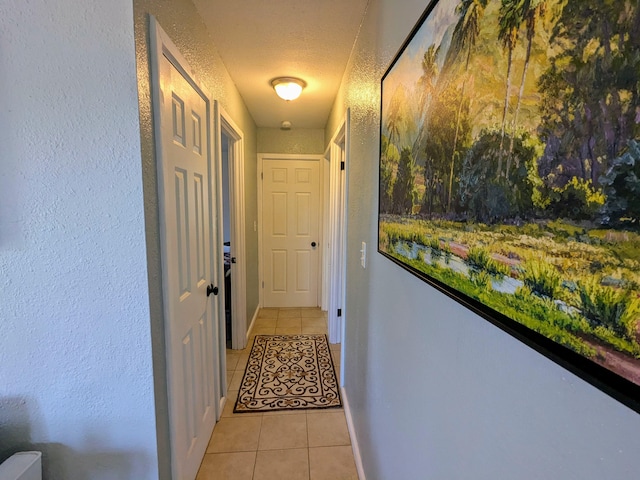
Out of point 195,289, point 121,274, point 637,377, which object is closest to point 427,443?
point 637,377

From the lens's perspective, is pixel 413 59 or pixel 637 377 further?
pixel 413 59

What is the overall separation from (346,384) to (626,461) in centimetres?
193

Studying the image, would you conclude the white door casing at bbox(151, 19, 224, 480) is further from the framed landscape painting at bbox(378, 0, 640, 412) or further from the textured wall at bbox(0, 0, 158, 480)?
the framed landscape painting at bbox(378, 0, 640, 412)

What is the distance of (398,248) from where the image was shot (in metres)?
0.99

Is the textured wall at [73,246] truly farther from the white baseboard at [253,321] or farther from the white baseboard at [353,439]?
the white baseboard at [253,321]

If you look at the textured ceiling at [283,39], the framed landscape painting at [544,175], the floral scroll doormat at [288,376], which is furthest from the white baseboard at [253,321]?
the framed landscape painting at [544,175]

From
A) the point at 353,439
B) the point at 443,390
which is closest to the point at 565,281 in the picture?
the point at 443,390

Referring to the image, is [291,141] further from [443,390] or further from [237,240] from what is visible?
[443,390]

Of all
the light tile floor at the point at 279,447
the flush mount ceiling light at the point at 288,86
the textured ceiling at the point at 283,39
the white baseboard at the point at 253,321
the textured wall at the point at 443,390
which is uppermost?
the textured ceiling at the point at 283,39

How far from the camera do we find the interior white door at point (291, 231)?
3.74m

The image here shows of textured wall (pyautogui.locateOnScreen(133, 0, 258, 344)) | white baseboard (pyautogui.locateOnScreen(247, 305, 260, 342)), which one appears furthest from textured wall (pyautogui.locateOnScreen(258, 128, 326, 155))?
white baseboard (pyautogui.locateOnScreen(247, 305, 260, 342))

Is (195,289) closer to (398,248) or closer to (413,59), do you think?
(398,248)

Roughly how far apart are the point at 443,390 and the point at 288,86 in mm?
2270

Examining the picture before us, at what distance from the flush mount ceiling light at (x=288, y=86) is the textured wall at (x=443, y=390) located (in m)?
0.75
